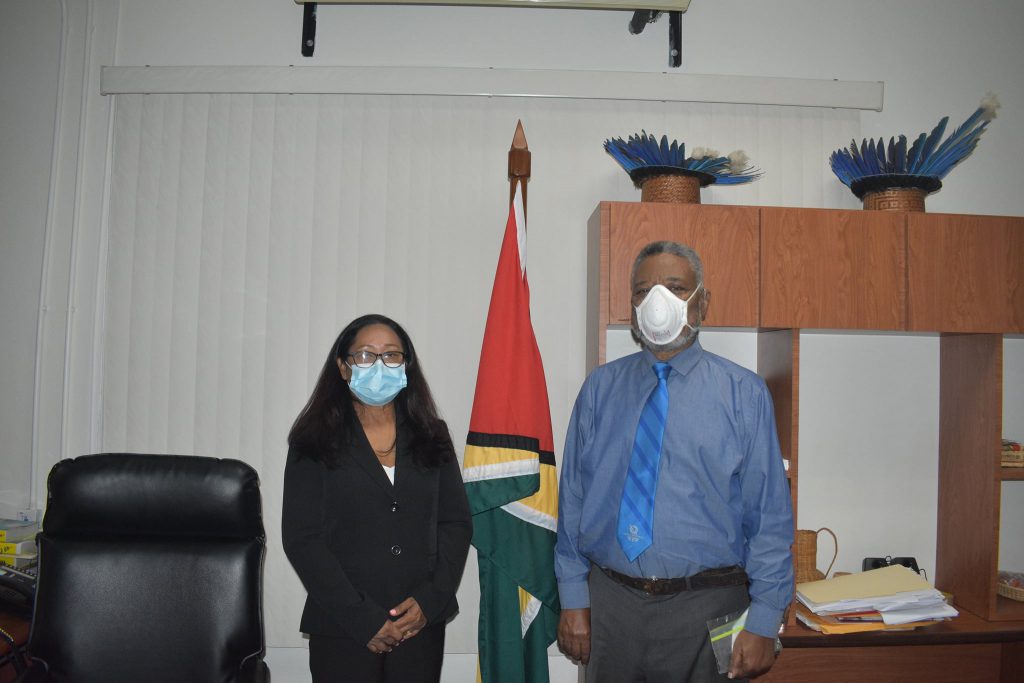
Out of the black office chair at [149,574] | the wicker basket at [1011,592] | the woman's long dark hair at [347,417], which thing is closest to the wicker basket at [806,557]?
the wicker basket at [1011,592]

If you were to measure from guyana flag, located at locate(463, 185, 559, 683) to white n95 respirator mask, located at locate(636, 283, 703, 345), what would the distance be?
0.56 m

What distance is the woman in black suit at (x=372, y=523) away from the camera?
60.8 inches

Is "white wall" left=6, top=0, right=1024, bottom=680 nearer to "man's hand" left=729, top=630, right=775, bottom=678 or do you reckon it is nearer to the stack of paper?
the stack of paper

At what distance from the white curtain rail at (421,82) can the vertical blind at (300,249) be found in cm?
4

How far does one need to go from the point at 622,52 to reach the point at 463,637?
7.37ft

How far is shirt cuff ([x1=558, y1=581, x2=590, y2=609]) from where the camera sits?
5.35 ft

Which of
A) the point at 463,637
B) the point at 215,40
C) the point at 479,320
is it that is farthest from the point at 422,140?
the point at 463,637

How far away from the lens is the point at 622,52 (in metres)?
2.41

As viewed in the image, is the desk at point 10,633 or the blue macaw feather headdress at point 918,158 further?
the blue macaw feather headdress at point 918,158

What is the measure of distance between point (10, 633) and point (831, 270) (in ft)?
8.50

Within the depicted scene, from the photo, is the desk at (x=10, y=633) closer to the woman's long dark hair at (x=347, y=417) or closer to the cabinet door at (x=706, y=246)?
the woman's long dark hair at (x=347, y=417)

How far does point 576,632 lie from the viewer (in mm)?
1605

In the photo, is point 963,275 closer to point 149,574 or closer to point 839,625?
point 839,625

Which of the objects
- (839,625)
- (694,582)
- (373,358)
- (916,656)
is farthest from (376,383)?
(916,656)
